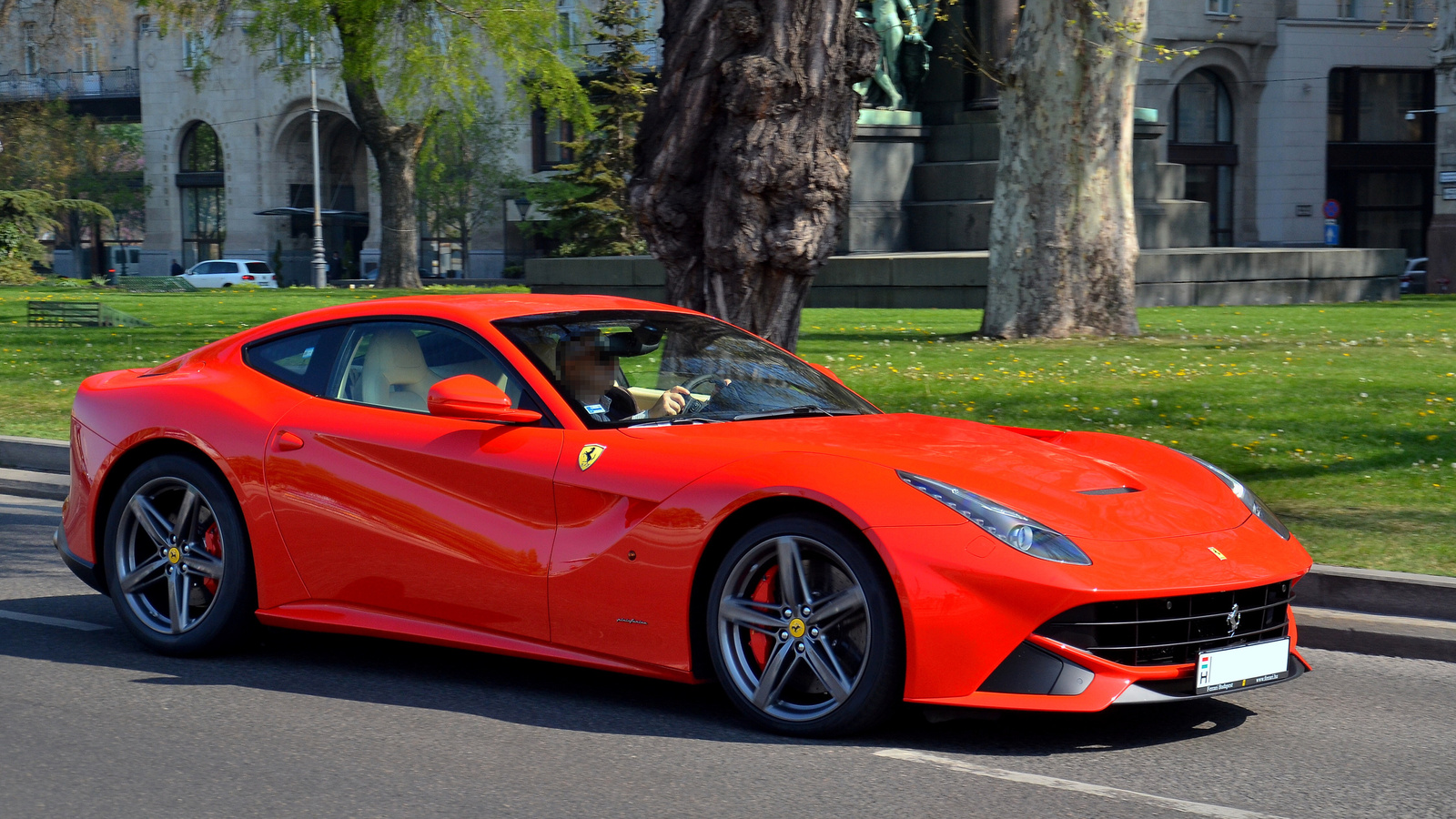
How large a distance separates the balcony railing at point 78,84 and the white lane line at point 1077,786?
254 feet

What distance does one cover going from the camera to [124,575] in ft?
20.3

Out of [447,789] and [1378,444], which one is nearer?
[447,789]

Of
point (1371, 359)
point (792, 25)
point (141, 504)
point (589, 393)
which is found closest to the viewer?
point (589, 393)

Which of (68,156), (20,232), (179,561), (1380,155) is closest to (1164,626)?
(179,561)

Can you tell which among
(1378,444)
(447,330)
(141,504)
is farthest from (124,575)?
(1378,444)

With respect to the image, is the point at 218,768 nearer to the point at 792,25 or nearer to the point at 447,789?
the point at 447,789

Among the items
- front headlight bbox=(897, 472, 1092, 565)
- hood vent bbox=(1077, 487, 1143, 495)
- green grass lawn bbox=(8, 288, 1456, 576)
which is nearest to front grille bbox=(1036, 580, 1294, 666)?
front headlight bbox=(897, 472, 1092, 565)

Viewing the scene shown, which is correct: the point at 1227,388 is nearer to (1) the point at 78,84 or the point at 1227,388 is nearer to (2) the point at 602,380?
(2) the point at 602,380

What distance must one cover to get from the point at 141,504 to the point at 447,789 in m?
2.41

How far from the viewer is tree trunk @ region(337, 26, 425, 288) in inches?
1641

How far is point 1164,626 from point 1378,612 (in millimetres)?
2502

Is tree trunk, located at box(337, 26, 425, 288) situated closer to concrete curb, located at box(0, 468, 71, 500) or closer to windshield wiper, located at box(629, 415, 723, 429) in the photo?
concrete curb, located at box(0, 468, 71, 500)

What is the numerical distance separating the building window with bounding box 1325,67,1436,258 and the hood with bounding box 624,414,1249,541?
56979mm

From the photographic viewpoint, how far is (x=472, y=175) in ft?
203
